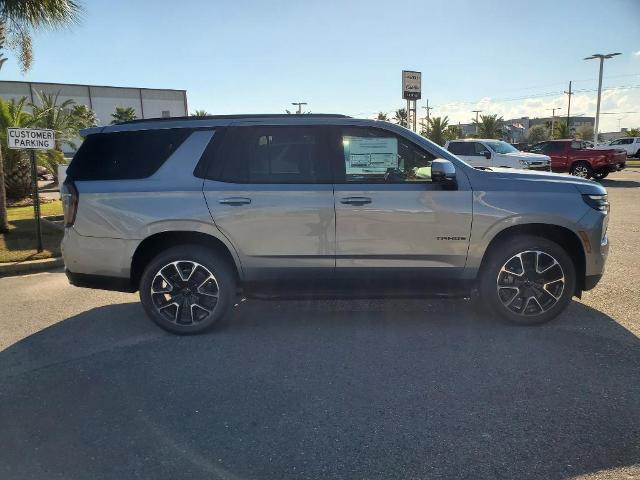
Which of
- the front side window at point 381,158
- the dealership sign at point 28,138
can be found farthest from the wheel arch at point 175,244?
the dealership sign at point 28,138

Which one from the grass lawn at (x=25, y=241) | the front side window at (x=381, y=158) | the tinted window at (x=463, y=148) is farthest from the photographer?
the tinted window at (x=463, y=148)

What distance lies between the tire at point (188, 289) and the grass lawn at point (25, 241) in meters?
4.67

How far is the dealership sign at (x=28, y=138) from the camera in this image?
813 cm

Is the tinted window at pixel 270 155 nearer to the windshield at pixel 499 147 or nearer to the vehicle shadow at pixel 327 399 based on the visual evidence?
the vehicle shadow at pixel 327 399

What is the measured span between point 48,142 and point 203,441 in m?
7.56

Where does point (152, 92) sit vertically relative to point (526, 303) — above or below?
above

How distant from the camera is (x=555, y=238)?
184 inches

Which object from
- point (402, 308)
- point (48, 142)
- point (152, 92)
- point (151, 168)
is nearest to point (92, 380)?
point (151, 168)

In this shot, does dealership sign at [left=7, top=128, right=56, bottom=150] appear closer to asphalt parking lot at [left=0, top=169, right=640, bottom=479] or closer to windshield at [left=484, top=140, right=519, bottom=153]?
asphalt parking lot at [left=0, top=169, right=640, bottom=479]

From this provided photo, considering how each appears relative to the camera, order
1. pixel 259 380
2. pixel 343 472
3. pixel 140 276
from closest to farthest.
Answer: pixel 343 472 → pixel 259 380 → pixel 140 276

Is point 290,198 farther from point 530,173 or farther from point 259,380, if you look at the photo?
point 530,173

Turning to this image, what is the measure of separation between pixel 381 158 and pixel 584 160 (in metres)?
19.3

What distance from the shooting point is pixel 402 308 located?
535 centimetres

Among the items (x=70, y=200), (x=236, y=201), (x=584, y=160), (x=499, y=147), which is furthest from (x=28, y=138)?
(x=584, y=160)
